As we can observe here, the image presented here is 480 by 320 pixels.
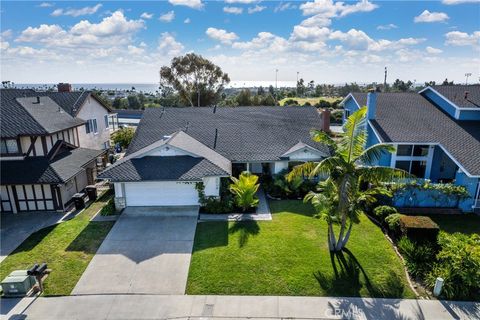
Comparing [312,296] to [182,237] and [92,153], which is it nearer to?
[182,237]

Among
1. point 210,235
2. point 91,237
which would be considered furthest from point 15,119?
point 210,235

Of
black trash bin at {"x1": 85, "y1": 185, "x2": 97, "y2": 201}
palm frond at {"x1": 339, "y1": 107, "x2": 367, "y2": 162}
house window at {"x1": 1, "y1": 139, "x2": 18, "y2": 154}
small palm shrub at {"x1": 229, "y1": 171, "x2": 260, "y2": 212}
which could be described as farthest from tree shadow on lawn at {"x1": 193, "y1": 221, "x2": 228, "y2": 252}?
house window at {"x1": 1, "y1": 139, "x2": 18, "y2": 154}

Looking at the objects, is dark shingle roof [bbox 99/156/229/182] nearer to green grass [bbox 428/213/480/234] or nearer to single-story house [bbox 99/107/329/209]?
single-story house [bbox 99/107/329/209]

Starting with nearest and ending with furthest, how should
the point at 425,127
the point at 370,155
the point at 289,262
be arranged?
the point at 370,155
the point at 289,262
the point at 425,127

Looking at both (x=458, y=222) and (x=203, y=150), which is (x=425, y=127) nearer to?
(x=458, y=222)

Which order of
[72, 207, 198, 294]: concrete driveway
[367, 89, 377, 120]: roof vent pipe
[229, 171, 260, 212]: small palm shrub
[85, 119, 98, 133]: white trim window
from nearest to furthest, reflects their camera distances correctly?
1. [72, 207, 198, 294]: concrete driveway
2. [229, 171, 260, 212]: small palm shrub
3. [367, 89, 377, 120]: roof vent pipe
4. [85, 119, 98, 133]: white trim window

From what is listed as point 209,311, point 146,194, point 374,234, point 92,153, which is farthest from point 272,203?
point 92,153

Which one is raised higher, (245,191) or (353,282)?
(245,191)

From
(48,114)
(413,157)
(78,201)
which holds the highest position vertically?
(48,114)
